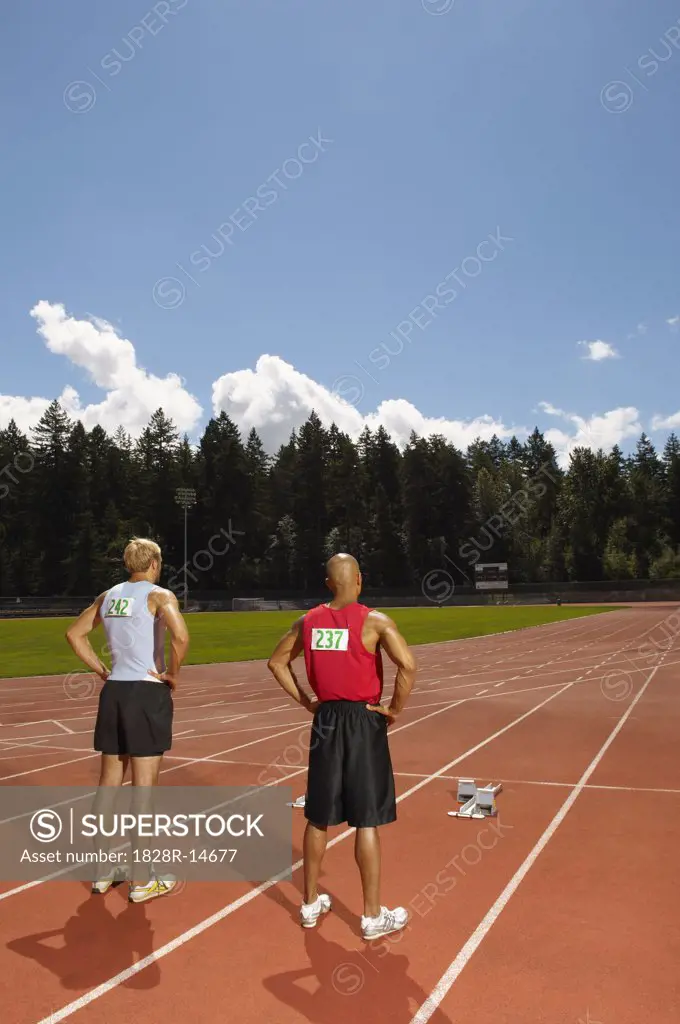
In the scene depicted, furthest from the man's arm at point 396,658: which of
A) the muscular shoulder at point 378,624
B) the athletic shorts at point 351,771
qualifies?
the athletic shorts at point 351,771

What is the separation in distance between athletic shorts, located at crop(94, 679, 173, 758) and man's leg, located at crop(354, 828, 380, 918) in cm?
134

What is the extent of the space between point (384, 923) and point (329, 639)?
1.55 m

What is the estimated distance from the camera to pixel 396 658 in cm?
402

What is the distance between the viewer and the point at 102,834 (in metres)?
4.57

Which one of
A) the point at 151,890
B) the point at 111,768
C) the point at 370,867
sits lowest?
the point at 151,890

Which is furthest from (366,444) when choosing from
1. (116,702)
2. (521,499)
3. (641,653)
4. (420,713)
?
(116,702)

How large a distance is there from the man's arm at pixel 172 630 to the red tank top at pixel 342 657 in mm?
900

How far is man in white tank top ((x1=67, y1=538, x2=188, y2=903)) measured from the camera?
4523mm

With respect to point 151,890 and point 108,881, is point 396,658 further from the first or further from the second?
point 108,881

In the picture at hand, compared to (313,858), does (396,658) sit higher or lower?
higher

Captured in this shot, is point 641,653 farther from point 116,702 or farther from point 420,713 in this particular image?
point 116,702

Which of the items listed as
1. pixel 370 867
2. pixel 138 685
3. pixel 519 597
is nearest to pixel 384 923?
pixel 370 867

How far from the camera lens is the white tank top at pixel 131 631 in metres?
4.56

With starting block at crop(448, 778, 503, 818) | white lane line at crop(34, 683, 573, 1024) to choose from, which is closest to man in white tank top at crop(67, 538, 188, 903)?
white lane line at crop(34, 683, 573, 1024)
